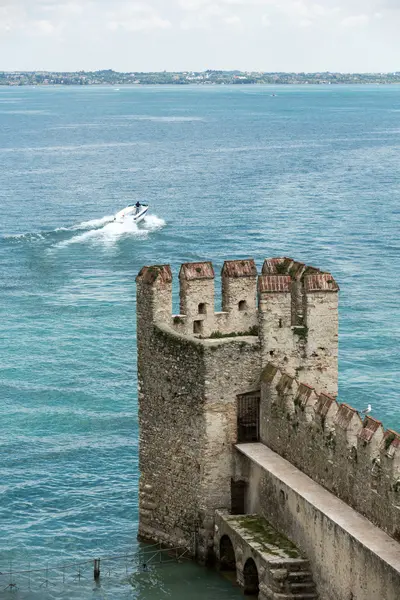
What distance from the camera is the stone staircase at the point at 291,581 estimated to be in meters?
33.1

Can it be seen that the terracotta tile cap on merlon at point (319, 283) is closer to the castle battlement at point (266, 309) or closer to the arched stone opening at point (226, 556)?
the castle battlement at point (266, 309)

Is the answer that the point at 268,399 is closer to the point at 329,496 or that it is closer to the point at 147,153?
the point at 329,496

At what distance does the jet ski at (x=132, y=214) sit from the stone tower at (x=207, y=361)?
74699 mm

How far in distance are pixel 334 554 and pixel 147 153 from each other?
15596 centimetres

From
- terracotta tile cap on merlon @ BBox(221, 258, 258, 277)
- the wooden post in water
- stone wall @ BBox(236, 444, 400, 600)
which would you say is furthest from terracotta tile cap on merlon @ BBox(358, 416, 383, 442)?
the wooden post in water

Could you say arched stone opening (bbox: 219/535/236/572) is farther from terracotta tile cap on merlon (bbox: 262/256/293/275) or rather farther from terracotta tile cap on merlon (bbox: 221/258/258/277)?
terracotta tile cap on merlon (bbox: 262/256/293/275)

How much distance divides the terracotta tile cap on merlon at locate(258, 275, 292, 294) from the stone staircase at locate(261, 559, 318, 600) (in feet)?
23.1

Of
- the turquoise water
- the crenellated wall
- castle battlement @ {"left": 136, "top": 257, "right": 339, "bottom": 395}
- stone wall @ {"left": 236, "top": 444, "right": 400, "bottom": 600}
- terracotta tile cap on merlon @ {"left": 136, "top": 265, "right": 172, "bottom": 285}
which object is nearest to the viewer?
stone wall @ {"left": 236, "top": 444, "right": 400, "bottom": 600}

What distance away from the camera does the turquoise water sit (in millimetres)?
43438

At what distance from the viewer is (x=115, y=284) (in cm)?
8275

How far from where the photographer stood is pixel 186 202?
12706 cm

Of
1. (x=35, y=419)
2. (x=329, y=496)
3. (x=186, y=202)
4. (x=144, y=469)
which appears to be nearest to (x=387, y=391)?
(x=35, y=419)

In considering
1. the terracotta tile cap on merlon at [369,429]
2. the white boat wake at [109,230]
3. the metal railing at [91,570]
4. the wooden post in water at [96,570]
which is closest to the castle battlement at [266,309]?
the terracotta tile cap on merlon at [369,429]

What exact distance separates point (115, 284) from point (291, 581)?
50511 millimetres
